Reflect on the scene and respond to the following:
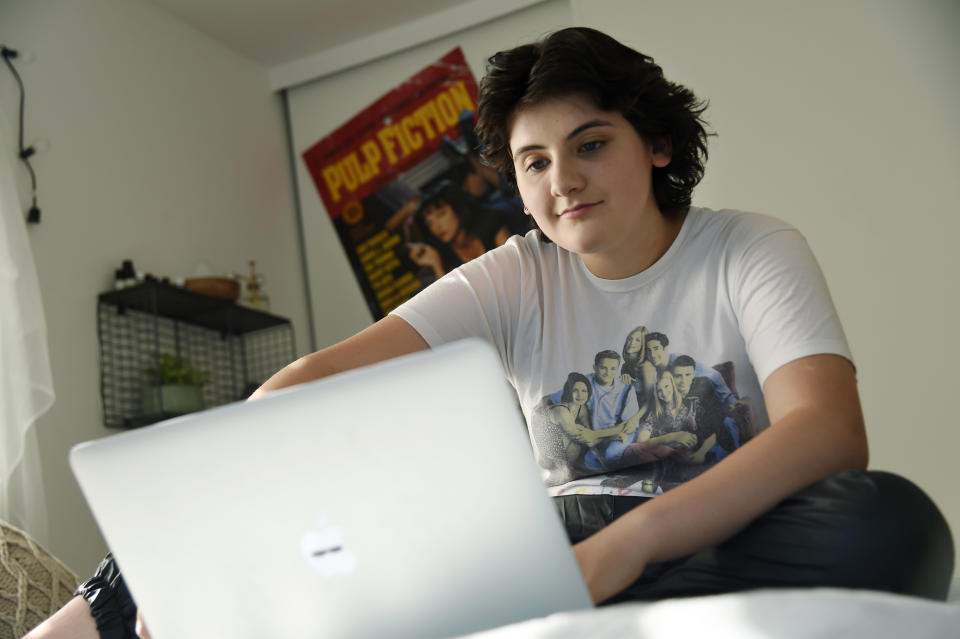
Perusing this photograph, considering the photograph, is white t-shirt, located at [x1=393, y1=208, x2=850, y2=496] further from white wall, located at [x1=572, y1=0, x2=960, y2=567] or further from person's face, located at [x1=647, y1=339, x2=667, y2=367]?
white wall, located at [x1=572, y1=0, x2=960, y2=567]

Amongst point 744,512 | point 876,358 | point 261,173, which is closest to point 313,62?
point 261,173

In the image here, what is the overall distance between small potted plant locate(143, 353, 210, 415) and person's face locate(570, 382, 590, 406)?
1.74m

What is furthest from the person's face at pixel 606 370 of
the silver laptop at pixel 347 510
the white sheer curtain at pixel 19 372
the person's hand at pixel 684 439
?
the white sheer curtain at pixel 19 372

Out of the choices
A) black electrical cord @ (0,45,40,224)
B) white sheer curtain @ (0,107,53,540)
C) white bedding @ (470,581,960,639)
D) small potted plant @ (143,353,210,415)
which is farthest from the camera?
small potted plant @ (143,353,210,415)

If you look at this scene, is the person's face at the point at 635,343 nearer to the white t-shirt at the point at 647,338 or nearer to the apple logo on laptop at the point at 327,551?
the white t-shirt at the point at 647,338

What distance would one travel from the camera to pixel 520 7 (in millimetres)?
3311

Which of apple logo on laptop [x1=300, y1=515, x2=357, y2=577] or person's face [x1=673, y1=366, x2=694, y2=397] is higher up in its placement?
person's face [x1=673, y1=366, x2=694, y2=397]

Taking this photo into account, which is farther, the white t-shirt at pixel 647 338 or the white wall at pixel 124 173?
the white wall at pixel 124 173

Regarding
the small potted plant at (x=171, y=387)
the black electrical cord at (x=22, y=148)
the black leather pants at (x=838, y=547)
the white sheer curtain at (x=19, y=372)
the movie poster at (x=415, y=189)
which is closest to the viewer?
the black leather pants at (x=838, y=547)

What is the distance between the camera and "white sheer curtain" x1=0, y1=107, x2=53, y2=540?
6.77 ft

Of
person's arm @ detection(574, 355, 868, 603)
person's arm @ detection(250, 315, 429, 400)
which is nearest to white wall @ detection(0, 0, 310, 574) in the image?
person's arm @ detection(250, 315, 429, 400)

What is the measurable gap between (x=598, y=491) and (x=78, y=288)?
192cm

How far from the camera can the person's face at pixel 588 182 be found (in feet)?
4.10

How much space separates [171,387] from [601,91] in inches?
72.0
